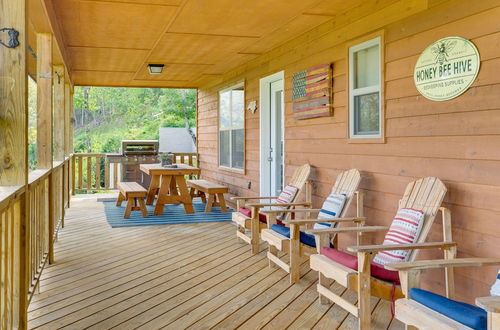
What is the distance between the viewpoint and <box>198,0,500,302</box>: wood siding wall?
2.80 meters

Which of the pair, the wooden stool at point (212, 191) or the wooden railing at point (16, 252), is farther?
the wooden stool at point (212, 191)

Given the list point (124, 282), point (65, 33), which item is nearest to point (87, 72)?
point (65, 33)

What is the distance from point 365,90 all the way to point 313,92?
35.7 inches

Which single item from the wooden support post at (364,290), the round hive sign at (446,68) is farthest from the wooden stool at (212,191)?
the wooden support post at (364,290)

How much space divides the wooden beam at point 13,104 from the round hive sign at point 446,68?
2.56 meters

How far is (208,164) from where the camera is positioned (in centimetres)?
962

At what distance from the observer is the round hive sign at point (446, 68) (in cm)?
292

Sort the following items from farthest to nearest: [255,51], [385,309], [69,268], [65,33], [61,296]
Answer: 1. [255,51]
2. [65,33]
3. [69,268]
4. [61,296]
5. [385,309]

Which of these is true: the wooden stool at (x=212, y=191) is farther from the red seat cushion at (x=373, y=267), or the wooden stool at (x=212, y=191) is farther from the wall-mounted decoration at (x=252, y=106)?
the red seat cushion at (x=373, y=267)

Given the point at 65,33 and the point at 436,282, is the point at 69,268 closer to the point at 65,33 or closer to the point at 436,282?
the point at 65,33

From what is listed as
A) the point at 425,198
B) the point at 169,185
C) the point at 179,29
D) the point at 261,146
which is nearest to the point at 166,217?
the point at 169,185

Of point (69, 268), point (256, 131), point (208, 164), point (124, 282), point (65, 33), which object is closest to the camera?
point (124, 282)

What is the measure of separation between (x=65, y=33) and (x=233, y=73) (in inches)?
128

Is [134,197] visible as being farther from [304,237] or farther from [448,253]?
[448,253]
